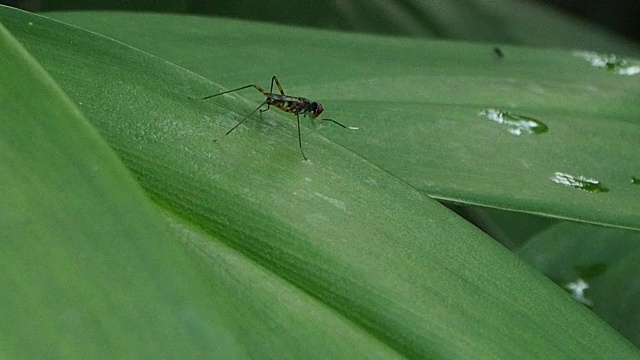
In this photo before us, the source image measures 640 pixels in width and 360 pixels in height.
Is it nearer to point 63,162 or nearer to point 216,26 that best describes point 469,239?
point 63,162

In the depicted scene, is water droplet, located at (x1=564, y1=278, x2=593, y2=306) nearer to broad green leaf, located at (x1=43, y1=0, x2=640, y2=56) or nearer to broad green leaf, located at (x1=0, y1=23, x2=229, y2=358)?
broad green leaf, located at (x1=0, y1=23, x2=229, y2=358)

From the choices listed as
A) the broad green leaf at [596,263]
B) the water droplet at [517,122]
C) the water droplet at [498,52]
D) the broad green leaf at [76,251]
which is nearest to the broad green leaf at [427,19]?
the water droplet at [498,52]

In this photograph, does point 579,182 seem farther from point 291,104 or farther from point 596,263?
point 596,263

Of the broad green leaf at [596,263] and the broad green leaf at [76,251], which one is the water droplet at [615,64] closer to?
the broad green leaf at [596,263]

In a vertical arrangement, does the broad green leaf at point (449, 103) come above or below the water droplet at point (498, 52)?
below

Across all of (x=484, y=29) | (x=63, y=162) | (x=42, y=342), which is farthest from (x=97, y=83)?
(x=484, y=29)

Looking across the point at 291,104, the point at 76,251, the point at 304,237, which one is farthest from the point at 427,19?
the point at 76,251
